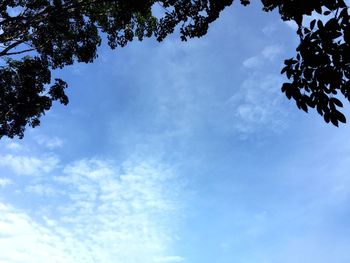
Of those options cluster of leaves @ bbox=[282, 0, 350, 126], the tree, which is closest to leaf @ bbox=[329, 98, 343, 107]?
cluster of leaves @ bbox=[282, 0, 350, 126]

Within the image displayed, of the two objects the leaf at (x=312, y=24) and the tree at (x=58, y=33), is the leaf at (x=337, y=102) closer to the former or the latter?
the leaf at (x=312, y=24)

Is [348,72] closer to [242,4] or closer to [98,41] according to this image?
[242,4]

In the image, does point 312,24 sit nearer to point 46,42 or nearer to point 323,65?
point 323,65

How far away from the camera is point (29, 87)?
49.2ft

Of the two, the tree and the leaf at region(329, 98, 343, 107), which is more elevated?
the tree

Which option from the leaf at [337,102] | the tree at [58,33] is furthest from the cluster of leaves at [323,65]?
the tree at [58,33]

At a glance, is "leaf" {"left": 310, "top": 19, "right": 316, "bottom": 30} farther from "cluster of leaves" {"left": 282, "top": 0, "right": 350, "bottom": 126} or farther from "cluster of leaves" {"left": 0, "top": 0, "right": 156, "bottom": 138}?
"cluster of leaves" {"left": 0, "top": 0, "right": 156, "bottom": 138}

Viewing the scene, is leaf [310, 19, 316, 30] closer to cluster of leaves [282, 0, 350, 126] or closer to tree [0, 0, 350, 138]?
cluster of leaves [282, 0, 350, 126]

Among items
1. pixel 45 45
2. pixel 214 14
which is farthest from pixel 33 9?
pixel 214 14

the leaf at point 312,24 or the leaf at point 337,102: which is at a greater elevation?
the leaf at point 312,24

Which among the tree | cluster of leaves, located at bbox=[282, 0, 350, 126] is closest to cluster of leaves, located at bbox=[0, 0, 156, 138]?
the tree

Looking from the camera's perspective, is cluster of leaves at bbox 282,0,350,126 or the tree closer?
cluster of leaves at bbox 282,0,350,126

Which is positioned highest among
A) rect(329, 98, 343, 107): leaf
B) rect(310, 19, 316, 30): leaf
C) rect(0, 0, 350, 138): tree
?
rect(0, 0, 350, 138): tree

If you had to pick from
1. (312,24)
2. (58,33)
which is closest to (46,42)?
(58,33)
